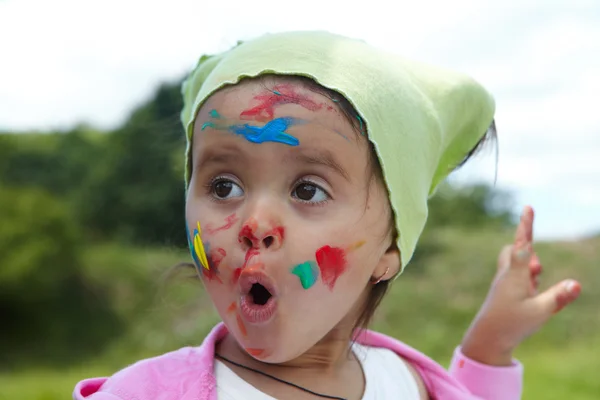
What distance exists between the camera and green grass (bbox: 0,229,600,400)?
6.94 meters

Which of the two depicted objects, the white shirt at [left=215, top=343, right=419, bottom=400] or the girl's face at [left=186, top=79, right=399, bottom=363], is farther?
the white shirt at [left=215, top=343, right=419, bottom=400]

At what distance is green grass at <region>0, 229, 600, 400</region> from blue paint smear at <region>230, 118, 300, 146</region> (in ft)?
16.1

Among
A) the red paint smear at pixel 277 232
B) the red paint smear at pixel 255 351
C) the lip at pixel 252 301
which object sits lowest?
the red paint smear at pixel 255 351

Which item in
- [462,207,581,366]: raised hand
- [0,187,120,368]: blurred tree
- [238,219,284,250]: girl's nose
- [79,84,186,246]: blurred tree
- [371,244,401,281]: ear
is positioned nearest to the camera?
[238,219,284,250]: girl's nose

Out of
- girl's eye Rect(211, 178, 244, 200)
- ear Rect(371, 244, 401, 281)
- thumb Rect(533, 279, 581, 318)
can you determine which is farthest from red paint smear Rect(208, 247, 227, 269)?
thumb Rect(533, 279, 581, 318)

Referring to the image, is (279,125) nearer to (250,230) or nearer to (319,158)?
(319,158)

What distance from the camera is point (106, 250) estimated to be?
407 inches

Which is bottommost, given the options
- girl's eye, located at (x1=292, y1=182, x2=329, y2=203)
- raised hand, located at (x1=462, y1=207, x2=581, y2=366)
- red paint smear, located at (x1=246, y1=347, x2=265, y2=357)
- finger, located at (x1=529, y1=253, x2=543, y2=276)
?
raised hand, located at (x1=462, y1=207, x2=581, y2=366)

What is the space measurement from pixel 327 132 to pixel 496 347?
0.92m

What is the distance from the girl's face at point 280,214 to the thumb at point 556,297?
79 cm

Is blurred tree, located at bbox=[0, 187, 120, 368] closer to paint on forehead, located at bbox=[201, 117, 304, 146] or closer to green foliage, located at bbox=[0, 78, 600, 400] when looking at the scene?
green foliage, located at bbox=[0, 78, 600, 400]

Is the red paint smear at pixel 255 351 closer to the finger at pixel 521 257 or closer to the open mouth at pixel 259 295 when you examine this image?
the open mouth at pixel 259 295

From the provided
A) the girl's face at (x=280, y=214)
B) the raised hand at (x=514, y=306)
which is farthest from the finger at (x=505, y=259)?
the girl's face at (x=280, y=214)

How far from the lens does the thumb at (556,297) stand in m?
1.90
